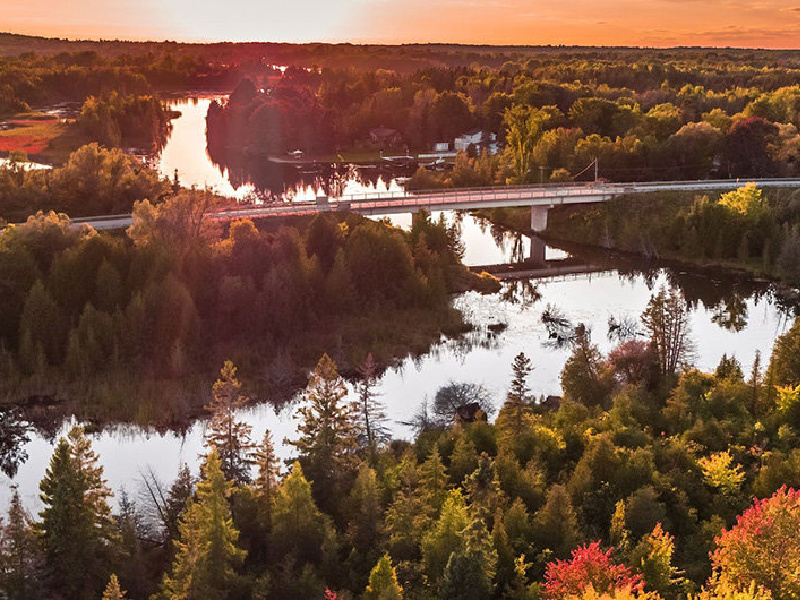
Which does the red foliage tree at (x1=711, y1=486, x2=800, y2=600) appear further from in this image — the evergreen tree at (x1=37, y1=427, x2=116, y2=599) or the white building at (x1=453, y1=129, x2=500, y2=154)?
the white building at (x1=453, y1=129, x2=500, y2=154)

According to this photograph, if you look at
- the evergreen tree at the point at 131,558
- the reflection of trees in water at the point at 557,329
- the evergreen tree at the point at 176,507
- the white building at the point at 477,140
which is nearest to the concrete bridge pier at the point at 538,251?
the reflection of trees in water at the point at 557,329

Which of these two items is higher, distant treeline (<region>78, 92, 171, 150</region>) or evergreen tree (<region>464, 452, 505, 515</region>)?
distant treeline (<region>78, 92, 171, 150</region>)

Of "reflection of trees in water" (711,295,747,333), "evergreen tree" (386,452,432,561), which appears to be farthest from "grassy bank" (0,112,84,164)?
"evergreen tree" (386,452,432,561)

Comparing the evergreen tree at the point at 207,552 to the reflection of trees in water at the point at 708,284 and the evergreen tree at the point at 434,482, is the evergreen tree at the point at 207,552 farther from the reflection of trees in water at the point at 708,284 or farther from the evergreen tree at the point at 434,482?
the reflection of trees in water at the point at 708,284

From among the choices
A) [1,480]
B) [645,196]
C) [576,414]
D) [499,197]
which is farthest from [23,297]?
[645,196]

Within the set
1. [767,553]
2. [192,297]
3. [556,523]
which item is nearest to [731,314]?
[192,297]

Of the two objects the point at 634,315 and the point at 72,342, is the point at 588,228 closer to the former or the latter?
the point at 634,315

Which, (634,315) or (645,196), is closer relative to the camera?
(634,315)
